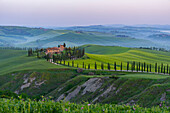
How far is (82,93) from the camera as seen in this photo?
3947 inches

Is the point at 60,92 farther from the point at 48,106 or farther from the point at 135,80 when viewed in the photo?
the point at 48,106

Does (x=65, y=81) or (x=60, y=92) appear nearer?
(x=60, y=92)

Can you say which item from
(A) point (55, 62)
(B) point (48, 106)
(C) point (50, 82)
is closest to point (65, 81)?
(C) point (50, 82)

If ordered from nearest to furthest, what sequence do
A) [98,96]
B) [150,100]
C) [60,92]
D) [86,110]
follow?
[86,110] < [150,100] < [98,96] < [60,92]

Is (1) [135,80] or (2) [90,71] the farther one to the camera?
(2) [90,71]

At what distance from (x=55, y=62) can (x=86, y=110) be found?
150m

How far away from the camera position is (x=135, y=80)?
8950cm

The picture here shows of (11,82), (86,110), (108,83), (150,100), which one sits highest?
(86,110)

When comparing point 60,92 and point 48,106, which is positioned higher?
point 48,106

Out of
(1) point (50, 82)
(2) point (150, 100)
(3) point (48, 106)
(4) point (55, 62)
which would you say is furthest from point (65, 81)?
(3) point (48, 106)

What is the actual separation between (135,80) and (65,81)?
166ft

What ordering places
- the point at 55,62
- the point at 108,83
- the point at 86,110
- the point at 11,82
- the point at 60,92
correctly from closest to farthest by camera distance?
the point at 86,110
the point at 108,83
the point at 60,92
the point at 11,82
the point at 55,62

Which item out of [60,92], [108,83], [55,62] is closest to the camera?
[108,83]

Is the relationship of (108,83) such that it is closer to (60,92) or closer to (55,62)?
(60,92)
